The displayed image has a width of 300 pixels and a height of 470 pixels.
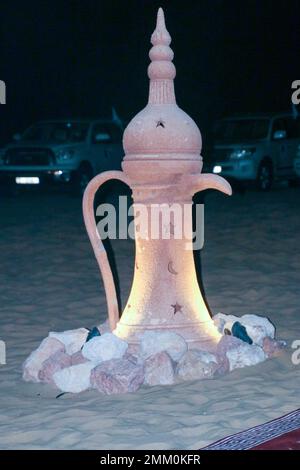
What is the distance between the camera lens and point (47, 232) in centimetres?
1323

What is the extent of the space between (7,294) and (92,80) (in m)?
25.7

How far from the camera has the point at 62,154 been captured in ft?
62.5

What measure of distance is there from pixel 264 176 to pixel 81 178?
12.6 feet

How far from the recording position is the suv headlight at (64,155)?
1898 cm

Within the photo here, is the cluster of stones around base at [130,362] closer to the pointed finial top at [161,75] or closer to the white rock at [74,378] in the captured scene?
the white rock at [74,378]

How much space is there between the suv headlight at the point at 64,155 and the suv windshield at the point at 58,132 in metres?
0.46

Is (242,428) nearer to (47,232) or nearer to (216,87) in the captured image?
(47,232)

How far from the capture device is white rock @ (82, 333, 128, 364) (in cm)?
606

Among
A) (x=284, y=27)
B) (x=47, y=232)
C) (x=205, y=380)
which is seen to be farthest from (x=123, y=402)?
(x=284, y=27)

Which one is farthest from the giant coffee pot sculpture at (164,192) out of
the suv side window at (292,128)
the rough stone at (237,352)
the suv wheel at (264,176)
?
the suv side window at (292,128)

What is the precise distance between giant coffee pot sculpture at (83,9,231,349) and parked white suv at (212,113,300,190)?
12.6 meters

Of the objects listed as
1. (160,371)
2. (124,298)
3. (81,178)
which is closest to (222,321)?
(160,371)

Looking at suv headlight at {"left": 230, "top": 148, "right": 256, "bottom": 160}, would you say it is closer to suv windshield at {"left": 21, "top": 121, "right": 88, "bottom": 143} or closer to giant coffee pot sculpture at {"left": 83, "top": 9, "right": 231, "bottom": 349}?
suv windshield at {"left": 21, "top": 121, "right": 88, "bottom": 143}

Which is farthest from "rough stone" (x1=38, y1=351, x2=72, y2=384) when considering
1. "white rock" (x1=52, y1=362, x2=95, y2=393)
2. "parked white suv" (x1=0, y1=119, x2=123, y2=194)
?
"parked white suv" (x1=0, y1=119, x2=123, y2=194)
